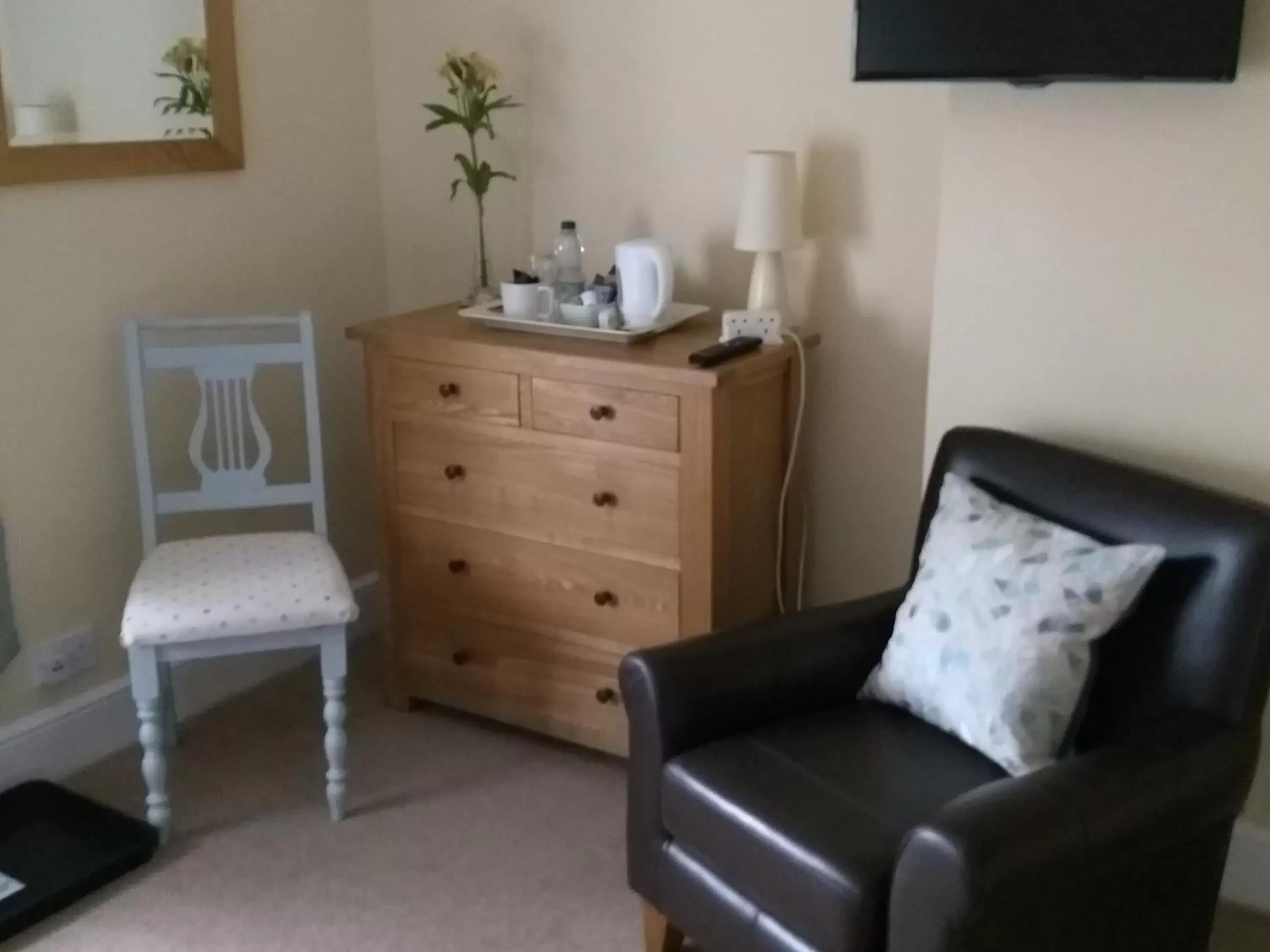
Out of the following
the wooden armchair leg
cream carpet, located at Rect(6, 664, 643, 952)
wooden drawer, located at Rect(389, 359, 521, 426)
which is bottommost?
cream carpet, located at Rect(6, 664, 643, 952)

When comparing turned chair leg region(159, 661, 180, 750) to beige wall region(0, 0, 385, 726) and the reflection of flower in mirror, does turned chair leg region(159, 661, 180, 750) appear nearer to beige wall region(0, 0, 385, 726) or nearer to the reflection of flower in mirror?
beige wall region(0, 0, 385, 726)

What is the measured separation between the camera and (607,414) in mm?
2594

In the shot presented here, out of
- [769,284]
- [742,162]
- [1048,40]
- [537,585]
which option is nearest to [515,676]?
[537,585]

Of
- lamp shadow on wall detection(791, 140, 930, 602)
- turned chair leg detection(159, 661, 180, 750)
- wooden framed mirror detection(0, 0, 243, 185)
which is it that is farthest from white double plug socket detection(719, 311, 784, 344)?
turned chair leg detection(159, 661, 180, 750)

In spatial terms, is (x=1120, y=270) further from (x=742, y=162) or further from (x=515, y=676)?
(x=515, y=676)

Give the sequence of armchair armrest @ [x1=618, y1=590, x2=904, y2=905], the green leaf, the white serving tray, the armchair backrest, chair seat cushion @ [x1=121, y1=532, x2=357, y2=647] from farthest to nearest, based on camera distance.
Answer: the green leaf
the white serving tray
chair seat cushion @ [x1=121, y1=532, x2=357, y2=647]
armchair armrest @ [x1=618, y1=590, x2=904, y2=905]
the armchair backrest

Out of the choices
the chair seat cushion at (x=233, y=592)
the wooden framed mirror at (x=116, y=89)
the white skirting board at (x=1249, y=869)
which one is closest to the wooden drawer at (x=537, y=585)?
the chair seat cushion at (x=233, y=592)

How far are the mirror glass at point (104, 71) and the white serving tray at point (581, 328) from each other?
0.77 meters

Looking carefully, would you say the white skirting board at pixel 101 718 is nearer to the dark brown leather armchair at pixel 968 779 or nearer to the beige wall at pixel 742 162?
the beige wall at pixel 742 162

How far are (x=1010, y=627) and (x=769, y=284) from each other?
3.53 ft

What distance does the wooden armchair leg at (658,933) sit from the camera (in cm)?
216

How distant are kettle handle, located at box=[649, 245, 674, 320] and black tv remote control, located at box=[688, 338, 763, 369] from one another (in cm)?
19

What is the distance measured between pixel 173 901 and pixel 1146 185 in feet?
7.04

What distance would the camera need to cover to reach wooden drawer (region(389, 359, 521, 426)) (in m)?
2.72
